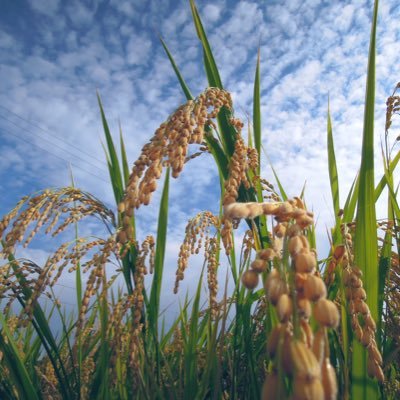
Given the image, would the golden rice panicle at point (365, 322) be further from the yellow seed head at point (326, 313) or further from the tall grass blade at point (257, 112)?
the tall grass blade at point (257, 112)

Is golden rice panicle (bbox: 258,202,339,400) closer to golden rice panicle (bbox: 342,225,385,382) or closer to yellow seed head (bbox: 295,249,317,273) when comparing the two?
yellow seed head (bbox: 295,249,317,273)

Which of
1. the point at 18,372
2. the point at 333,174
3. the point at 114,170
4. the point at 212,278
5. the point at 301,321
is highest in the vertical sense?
the point at 333,174

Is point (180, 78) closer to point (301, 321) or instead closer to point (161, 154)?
point (161, 154)

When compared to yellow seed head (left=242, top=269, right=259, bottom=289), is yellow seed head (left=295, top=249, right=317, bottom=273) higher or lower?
higher

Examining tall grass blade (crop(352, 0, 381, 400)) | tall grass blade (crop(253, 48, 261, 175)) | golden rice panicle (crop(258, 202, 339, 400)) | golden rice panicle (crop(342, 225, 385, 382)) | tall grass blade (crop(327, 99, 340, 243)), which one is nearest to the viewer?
golden rice panicle (crop(258, 202, 339, 400))

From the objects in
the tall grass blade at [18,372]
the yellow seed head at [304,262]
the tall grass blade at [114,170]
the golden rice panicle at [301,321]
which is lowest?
the tall grass blade at [18,372]

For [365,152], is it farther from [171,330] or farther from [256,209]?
[171,330]

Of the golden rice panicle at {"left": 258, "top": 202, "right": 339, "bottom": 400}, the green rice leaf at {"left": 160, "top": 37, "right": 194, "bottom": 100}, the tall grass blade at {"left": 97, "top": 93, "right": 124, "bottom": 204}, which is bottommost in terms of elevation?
the golden rice panicle at {"left": 258, "top": 202, "right": 339, "bottom": 400}

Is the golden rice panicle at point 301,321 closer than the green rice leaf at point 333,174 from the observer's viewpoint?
Yes

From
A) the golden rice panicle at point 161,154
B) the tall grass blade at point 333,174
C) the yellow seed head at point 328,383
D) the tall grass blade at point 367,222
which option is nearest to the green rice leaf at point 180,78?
the golden rice panicle at point 161,154

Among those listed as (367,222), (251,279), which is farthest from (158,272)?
(251,279)

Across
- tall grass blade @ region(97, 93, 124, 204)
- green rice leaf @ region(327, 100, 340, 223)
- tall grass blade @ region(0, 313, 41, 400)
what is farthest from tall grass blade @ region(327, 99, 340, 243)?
tall grass blade @ region(0, 313, 41, 400)

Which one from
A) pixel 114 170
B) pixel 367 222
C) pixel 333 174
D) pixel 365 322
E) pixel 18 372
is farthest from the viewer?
pixel 333 174

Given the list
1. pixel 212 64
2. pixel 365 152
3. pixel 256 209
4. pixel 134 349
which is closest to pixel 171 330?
pixel 134 349
